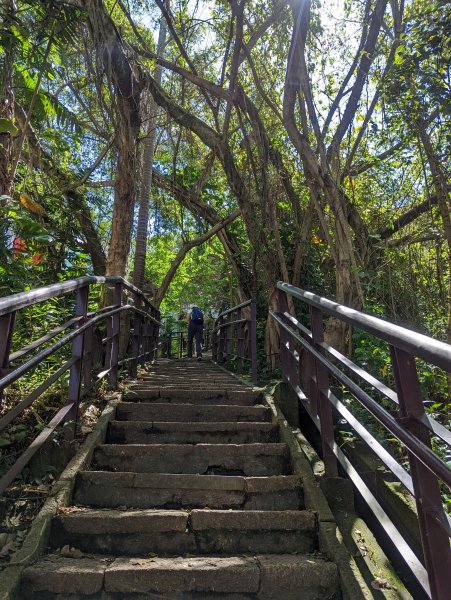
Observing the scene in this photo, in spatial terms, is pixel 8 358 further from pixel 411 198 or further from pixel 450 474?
pixel 411 198

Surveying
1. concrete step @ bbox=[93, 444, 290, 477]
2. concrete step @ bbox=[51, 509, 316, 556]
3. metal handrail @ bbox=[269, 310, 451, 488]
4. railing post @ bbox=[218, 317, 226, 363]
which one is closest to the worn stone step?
concrete step @ bbox=[93, 444, 290, 477]

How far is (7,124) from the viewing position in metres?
→ 3.47

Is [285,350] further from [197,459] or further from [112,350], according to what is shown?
[112,350]

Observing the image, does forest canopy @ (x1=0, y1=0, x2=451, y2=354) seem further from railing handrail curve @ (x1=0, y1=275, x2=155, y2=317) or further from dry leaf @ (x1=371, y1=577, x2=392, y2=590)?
dry leaf @ (x1=371, y1=577, x2=392, y2=590)

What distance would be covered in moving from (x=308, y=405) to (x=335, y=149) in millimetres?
3413

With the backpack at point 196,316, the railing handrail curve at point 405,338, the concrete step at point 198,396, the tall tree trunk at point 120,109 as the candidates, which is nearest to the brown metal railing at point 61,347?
the concrete step at point 198,396

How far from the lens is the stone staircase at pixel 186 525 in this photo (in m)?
1.86

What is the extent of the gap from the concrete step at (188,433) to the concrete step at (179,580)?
3.93 ft

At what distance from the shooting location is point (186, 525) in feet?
7.20

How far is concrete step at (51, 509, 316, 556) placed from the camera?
213 centimetres

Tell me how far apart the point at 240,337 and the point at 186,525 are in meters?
3.90

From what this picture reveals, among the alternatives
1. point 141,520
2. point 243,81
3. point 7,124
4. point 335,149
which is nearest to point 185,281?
point 243,81

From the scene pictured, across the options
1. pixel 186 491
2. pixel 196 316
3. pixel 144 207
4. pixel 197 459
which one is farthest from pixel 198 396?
pixel 196 316

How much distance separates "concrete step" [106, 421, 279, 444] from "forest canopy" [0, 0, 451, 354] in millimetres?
1423
